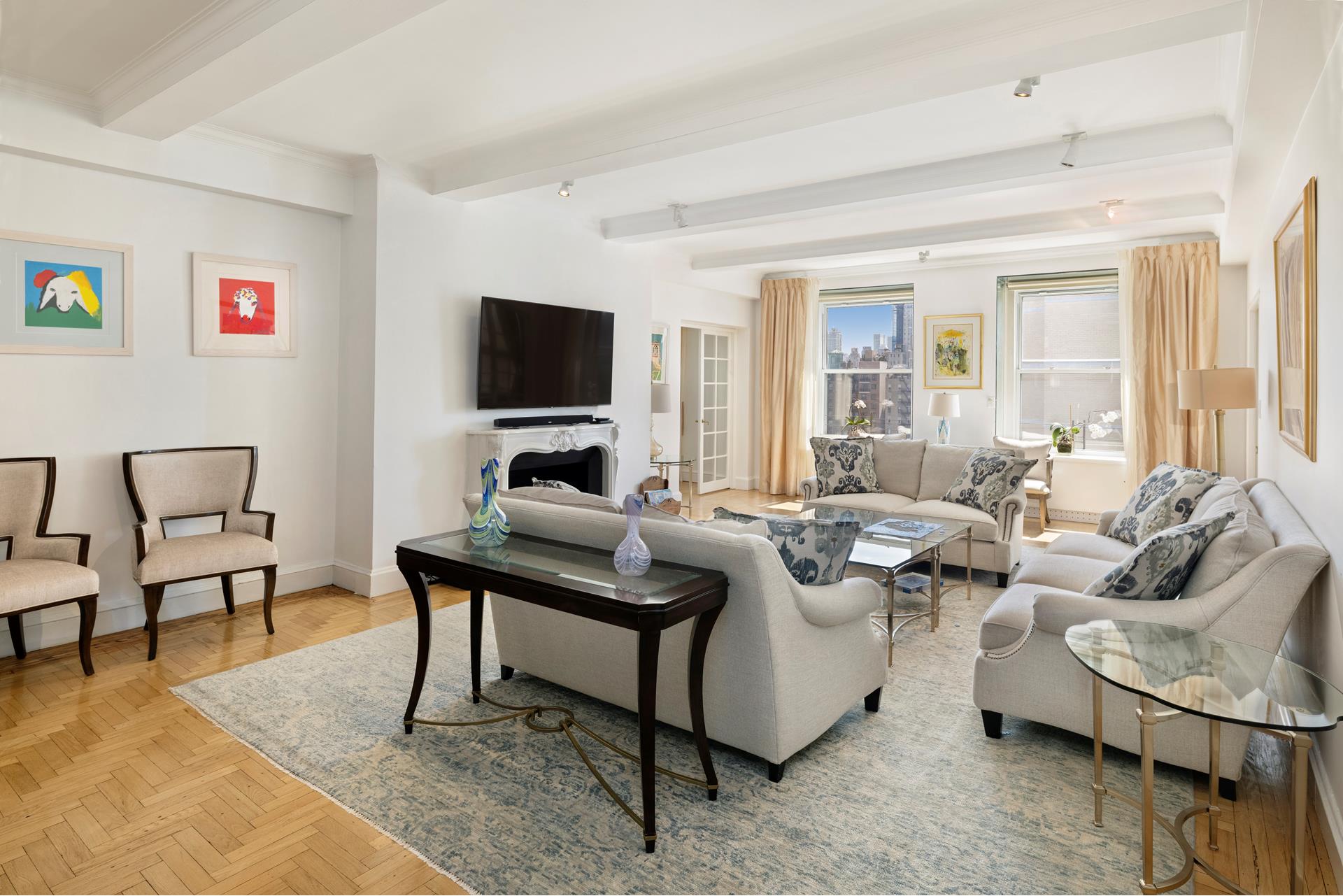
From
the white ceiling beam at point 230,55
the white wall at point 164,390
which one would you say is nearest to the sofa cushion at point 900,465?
the white wall at point 164,390

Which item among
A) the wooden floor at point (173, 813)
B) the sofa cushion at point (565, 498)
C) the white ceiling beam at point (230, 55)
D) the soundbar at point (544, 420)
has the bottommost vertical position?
the wooden floor at point (173, 813)

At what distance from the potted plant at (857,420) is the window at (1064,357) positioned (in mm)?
1423

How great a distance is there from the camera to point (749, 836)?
2152mm

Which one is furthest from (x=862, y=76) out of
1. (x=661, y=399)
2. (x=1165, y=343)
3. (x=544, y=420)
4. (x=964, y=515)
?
(x=1165, y=343)

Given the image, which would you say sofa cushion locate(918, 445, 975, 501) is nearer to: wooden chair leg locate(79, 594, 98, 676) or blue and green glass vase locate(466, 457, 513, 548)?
blue and green glass vase locate(466, 457, 513, 548)

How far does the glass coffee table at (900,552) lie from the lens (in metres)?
3.71

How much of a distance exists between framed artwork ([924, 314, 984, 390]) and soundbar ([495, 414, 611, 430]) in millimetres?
3797

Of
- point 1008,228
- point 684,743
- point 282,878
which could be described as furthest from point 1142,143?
point 282,878

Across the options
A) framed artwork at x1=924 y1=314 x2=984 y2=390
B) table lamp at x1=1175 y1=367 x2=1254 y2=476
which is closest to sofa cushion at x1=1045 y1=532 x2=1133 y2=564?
table lamp at x1=1175 y1=367 x2=1254 y2=476

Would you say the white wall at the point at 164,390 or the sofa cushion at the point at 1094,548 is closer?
the white wall at the point at 164,390

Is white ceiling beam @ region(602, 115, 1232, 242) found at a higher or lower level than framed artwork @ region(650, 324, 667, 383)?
higher

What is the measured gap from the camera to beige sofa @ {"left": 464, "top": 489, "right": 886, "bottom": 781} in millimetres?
2385

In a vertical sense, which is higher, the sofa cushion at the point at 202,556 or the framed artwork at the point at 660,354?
the framed artwork at the point at 660,354

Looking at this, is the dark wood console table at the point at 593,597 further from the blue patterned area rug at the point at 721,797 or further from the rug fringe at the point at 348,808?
the rug fringe at the point at 348,808
